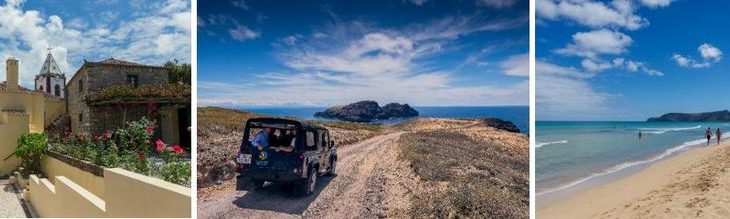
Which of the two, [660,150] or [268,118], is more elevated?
[268,118]

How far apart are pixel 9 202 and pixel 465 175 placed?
10.2m

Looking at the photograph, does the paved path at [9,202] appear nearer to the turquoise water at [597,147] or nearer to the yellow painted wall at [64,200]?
the yellow painted wall at [64,200]

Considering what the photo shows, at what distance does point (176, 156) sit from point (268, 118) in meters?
1.51

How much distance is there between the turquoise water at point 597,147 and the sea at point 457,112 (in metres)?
1.76

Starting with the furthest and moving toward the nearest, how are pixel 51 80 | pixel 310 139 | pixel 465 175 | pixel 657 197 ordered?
pixel 51 80, pixel 657 197, pixel 465 175, pixel 310 139

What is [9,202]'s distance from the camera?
12.3 meters

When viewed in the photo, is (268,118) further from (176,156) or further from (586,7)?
(586,7)

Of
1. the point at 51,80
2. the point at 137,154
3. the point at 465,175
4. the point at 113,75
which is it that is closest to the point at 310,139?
the point at 465,175

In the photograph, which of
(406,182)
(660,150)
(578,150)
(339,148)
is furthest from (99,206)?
(660,150)

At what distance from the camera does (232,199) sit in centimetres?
671

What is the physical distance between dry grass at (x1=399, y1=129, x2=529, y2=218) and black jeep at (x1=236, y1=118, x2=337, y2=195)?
3.93 feet

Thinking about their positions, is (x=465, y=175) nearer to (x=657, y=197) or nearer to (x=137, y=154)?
(x=137, y=154)

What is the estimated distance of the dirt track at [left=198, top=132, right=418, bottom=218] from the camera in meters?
6.67

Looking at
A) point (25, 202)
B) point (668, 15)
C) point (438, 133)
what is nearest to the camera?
point (438, 133)
